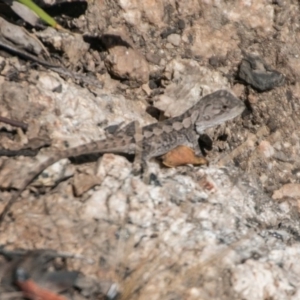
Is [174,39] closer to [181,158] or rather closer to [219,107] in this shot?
[219,107]

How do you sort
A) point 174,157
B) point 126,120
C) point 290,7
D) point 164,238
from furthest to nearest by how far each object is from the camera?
1. point 290,7
2. point 126,120
3. point 174,157
4. point 164,238

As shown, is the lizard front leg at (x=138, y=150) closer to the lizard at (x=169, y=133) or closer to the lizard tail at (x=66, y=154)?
the lizard at (x=169, y=133)

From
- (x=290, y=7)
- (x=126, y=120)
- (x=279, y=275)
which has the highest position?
(x=290, y=7)

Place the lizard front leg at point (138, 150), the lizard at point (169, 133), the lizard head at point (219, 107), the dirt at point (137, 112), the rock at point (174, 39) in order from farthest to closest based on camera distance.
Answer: the rock at point (174, 39)
the lizard head at point (219, 107)
the lizard at point (169, 133)
the lizard front leg at point (138, 150)
the dirt at point (137, 112)

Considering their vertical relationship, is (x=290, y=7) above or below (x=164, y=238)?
above

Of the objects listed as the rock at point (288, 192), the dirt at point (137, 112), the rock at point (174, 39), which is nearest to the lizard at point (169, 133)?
the dirt at point (137, 112)

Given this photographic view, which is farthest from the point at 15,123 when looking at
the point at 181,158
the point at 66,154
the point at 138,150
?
the point at 181,158

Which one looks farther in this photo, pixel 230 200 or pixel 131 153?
pixel 131 153

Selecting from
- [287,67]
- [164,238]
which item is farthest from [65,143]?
[287,67]

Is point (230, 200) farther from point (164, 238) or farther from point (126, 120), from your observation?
point (126, 120)
